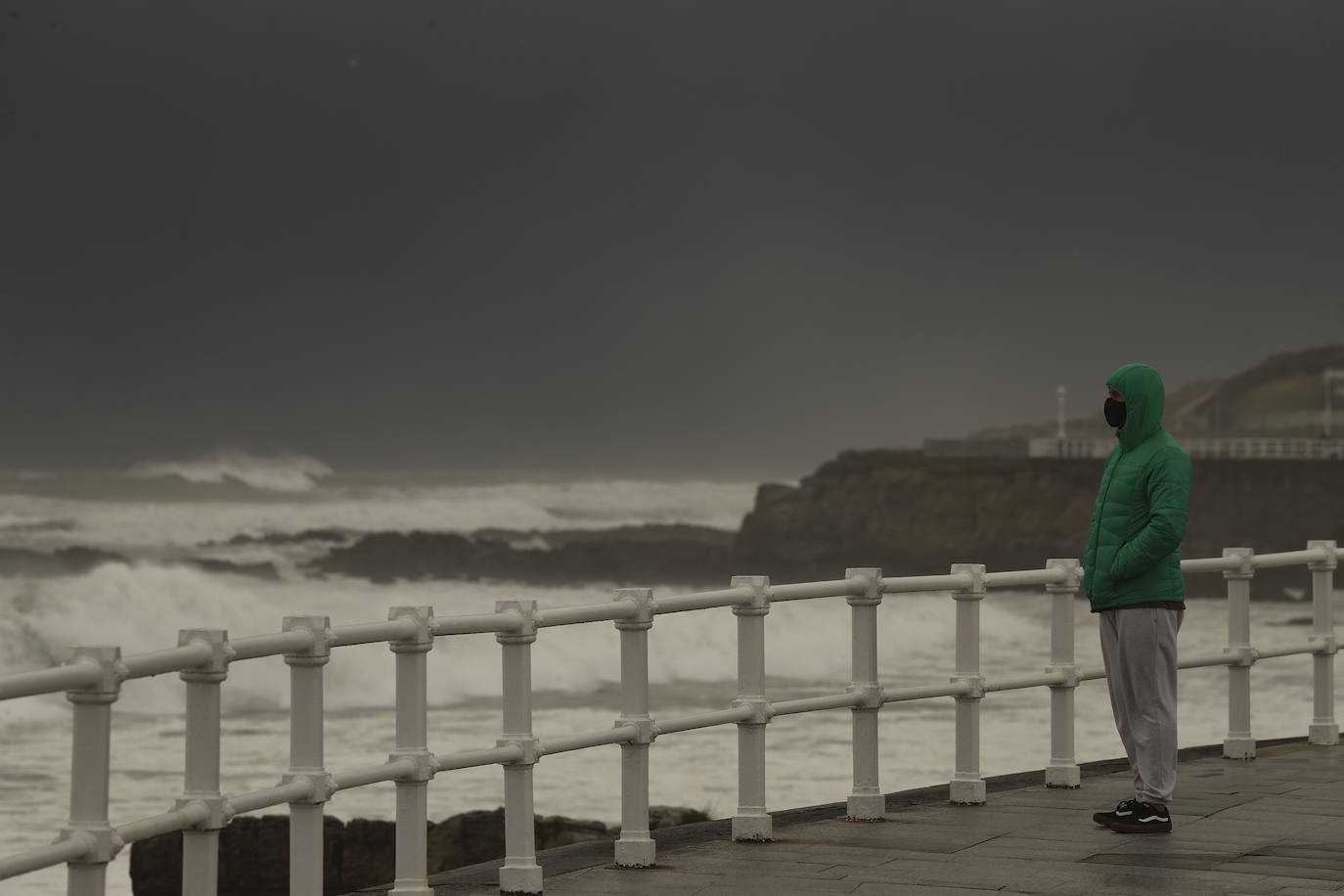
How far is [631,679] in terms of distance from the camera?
8.21 m

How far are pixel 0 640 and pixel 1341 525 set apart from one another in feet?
266

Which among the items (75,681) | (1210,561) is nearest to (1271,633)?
(1210,561)

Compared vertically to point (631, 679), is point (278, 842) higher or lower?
lower

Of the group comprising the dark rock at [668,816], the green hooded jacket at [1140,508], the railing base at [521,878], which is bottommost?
the dark rock at [668,816]

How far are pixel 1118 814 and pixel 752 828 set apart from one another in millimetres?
1696

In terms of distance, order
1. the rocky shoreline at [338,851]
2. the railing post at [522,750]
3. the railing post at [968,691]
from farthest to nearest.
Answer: the rocky shoreline at [338,851], the railing post at [968,691], the railing post at [522,750]

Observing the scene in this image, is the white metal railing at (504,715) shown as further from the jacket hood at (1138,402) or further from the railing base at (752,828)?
the jacket hood at (1138,402)

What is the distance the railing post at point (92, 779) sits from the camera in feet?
17.3

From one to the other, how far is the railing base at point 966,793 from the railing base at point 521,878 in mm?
3037

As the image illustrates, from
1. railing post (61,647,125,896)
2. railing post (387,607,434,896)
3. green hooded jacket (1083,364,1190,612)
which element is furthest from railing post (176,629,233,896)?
green hooded jacket (1083,364,1190,612)

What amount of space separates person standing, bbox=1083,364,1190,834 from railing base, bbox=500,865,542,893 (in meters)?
2.85

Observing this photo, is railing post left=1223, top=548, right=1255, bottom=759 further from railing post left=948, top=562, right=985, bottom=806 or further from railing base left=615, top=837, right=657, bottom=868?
railing base left=615, top=837, right=657, bottom=868

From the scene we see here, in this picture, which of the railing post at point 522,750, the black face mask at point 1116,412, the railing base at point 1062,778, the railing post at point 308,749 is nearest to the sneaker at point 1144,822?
the railing base at point 1062,778

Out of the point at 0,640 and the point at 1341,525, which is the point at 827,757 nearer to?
the point at 0,640
